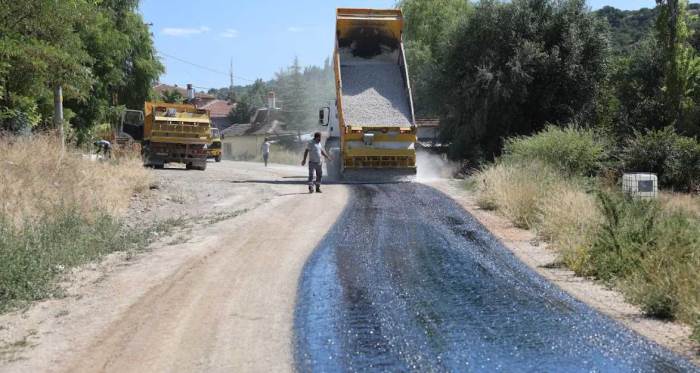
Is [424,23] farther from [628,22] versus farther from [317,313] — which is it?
[317,313]

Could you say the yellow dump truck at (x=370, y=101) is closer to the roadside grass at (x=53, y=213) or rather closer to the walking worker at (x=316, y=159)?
Answer: the walking worker at (x=316, y=159)

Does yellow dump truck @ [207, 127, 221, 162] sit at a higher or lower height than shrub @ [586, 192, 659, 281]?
higher

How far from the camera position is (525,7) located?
3294cm

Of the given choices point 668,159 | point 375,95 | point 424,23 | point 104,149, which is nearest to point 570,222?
point 668,159

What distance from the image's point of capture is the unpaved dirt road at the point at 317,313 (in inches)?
255

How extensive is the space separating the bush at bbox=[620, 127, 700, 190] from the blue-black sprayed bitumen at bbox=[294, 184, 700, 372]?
12.2 m

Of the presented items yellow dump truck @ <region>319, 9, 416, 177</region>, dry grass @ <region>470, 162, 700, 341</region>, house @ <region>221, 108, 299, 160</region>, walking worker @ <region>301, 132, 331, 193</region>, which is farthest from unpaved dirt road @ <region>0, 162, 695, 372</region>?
house @ <region>221, 108, 299, 160</region>

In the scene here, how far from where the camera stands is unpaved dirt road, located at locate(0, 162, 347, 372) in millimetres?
6473

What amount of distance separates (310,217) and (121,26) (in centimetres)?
2631

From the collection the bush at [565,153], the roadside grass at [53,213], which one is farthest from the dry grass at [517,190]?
the roadside grass at [53,213]

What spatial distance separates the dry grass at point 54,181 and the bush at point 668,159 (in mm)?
13990

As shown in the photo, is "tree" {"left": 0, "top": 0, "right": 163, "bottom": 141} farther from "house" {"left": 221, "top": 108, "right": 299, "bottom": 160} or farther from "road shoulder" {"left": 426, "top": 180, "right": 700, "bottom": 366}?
"house" {"left": 221, "top": 108, "right": 299, "bottom": 160}

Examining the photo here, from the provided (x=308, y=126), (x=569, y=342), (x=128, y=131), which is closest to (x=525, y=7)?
(x=128, y=131)

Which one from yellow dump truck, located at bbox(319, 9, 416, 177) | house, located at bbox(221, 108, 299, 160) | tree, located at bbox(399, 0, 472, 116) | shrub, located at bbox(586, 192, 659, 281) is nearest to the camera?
shrub, located at bbox(586, 192, 659, 281)
